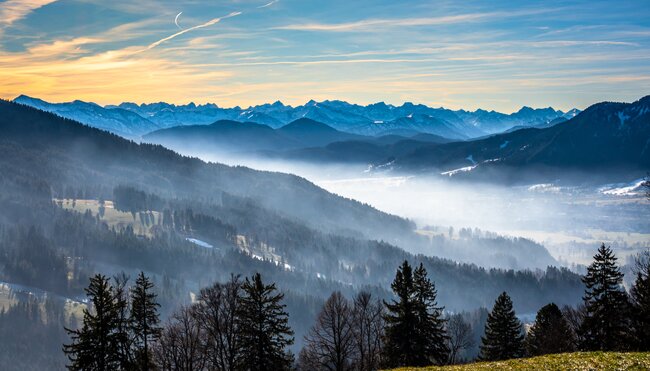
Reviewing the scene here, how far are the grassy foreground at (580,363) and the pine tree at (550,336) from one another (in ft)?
88.4

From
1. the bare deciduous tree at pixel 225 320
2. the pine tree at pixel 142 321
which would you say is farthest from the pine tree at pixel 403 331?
the pine tree at pixel 142 321

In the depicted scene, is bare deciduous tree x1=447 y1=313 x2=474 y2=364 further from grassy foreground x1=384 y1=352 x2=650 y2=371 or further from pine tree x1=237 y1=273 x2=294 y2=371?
pine tree x1=237 y1=273 x2=294 y2=371

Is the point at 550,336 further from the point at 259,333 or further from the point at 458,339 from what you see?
the point at 259,333

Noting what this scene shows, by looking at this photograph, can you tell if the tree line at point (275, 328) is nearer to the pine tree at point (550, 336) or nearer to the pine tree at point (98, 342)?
the pine tree at point (98, 342)

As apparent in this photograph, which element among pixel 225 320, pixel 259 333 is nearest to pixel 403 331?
pixel 259 333

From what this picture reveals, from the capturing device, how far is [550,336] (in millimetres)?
63469

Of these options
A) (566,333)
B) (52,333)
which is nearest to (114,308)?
(566,333)

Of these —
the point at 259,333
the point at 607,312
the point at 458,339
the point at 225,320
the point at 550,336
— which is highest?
the point at 225,320

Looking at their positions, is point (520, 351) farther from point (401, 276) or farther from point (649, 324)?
point (401, 276)

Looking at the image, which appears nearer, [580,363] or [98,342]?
[580,363]

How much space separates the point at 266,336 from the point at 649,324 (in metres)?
34.6

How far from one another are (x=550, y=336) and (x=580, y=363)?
109ft

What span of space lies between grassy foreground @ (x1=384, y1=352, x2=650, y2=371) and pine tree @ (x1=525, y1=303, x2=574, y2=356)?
2695cm

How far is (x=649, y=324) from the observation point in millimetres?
47844
